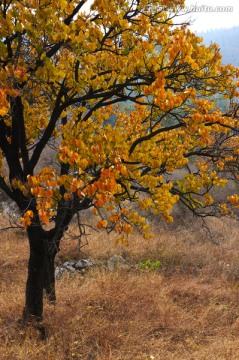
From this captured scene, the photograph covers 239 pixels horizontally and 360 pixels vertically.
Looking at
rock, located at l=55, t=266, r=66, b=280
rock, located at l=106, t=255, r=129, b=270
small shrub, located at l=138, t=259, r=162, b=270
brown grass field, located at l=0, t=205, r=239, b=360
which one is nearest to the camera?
brown grass field, located at l=0, t=205, r=239, b=360

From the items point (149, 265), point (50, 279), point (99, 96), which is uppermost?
point (99, 96)

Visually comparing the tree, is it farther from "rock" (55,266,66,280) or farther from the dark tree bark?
"rock" (55,266,66,280)

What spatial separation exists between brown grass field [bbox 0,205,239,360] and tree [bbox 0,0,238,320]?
644mm

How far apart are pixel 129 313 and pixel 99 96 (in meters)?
3.91

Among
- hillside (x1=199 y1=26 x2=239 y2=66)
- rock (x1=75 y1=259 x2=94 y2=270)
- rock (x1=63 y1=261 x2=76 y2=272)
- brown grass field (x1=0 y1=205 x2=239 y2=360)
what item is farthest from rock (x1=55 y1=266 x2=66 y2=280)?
hillside (x1=199 y1=26 x2=239 y2=66)

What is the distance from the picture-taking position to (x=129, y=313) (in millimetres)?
6074

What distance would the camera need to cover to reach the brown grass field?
4.96m

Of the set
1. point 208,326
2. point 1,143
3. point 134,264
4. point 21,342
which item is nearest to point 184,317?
point 208,326

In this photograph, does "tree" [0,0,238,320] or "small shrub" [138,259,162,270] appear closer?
"tree" [0,0,238,320]

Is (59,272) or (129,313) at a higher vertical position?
(59,272)

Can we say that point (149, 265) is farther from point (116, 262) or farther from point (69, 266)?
point (69, 266)

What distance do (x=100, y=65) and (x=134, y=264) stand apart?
21.6 ft

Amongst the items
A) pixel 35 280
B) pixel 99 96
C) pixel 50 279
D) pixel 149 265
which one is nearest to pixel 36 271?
pixel 35 280

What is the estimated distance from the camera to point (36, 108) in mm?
5961
